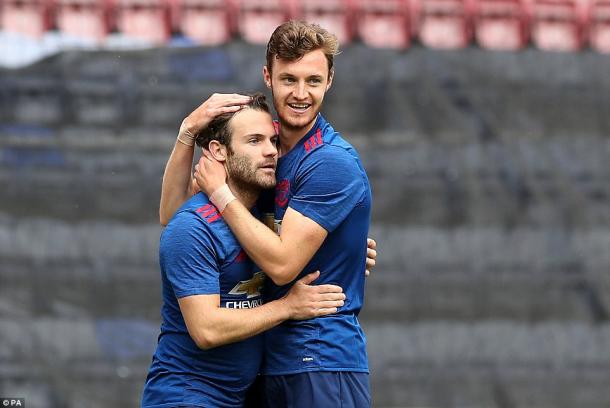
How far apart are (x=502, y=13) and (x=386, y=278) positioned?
6.11 ft

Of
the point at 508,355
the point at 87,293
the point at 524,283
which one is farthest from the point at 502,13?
the point at 87,293

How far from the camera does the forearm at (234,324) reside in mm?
3170

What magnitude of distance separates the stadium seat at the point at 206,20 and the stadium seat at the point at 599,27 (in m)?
2.23

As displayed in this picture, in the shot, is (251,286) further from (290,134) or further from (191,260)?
(290,134)

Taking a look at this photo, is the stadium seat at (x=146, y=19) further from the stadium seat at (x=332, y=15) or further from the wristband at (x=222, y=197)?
the wristband at (x=222, y=197)

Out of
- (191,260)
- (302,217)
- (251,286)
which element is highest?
(302,217)

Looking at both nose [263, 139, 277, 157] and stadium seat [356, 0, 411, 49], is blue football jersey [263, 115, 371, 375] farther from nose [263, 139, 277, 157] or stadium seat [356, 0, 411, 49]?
stadium seat [356, 0, 411, 49]

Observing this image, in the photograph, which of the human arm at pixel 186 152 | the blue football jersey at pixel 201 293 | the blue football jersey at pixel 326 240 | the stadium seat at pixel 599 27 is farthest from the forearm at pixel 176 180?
the stadium seat at pixel 599 27

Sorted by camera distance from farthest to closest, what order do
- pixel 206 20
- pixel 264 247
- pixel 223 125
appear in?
1. pixel 206 20
2. pixel 223 125
3. pixel 264 247

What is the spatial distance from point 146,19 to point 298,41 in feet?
10.6

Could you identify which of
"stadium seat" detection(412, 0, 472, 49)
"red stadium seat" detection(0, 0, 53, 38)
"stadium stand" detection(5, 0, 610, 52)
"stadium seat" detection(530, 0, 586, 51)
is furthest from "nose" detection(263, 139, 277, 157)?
"stadium seat" detection(530, 0, 586, 51)

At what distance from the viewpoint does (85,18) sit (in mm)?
6234

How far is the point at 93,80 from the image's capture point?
611 cm

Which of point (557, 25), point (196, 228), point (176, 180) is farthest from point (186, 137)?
point (557, 25)
